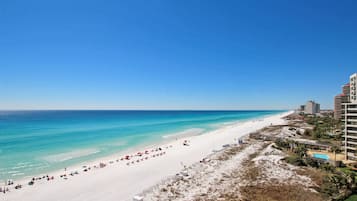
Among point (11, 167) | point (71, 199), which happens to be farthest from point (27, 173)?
point (71, 199)

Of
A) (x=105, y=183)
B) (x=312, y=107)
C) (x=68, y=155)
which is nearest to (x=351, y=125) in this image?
(x=105, y=183)

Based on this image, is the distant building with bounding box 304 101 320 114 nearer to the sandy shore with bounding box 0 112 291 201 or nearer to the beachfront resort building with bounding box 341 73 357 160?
the beachfront resort building with bounding box 341 73 357 160

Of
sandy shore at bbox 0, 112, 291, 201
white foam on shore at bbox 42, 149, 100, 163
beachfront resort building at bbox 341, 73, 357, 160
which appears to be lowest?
white foam on shore at bbox 42, 149, 100, 163

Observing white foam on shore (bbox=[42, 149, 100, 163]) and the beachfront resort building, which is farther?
white foam on shore (bbox=[42, 149, 100, 163])

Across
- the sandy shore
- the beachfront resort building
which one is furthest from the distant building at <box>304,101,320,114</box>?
the sandy shore

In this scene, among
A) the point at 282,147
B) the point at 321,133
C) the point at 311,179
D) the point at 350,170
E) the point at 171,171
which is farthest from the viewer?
the point at 321,133

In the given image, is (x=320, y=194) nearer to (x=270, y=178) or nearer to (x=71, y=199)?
(x=270, y=178)

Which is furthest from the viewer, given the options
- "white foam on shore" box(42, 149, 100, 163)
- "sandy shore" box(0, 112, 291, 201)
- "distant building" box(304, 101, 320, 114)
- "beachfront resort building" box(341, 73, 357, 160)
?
"distant building" box(304, 101, 320, 114)

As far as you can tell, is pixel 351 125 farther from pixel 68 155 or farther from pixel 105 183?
pixel 68 155

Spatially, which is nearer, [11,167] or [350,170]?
[350,170]

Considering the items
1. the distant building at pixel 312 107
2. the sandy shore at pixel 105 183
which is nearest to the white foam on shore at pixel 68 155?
the sandy shore at pixel 105 183
